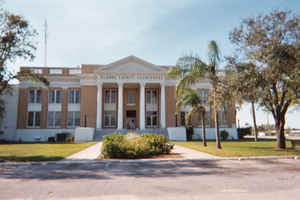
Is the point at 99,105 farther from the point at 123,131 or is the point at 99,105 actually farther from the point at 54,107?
the point at 54,107

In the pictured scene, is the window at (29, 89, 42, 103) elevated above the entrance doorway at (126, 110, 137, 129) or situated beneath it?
elevated above

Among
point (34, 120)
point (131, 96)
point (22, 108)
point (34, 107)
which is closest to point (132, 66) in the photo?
point (131, 96)

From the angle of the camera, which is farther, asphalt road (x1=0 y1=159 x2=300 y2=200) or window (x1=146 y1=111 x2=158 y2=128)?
window (x1=146 y1=111 x2=158 y2=128)

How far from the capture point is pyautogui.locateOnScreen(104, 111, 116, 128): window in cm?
3511

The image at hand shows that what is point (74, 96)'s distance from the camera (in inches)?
1396

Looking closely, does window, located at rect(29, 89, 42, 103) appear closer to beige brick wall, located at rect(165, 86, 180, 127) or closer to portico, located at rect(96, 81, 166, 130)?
portico, located at rect(96, 81, 166, 130)

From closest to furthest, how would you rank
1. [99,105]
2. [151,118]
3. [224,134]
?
1. [99,105]
2. [224,134]
3. [151,118]

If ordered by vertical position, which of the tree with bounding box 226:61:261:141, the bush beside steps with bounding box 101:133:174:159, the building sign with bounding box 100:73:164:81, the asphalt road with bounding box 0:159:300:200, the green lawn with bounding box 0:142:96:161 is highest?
the building sign with bounding box 100:73:164:81

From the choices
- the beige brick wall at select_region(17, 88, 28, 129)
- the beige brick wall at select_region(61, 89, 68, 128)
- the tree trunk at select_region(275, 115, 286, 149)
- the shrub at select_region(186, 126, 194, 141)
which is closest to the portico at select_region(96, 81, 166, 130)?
the shrub at select_region(186, 126, 194, 141)

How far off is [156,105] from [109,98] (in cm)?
739

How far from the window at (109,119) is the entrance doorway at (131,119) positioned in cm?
208

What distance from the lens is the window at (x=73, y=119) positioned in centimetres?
3491

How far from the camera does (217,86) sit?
15.7 m

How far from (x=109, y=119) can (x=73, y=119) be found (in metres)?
5.42
